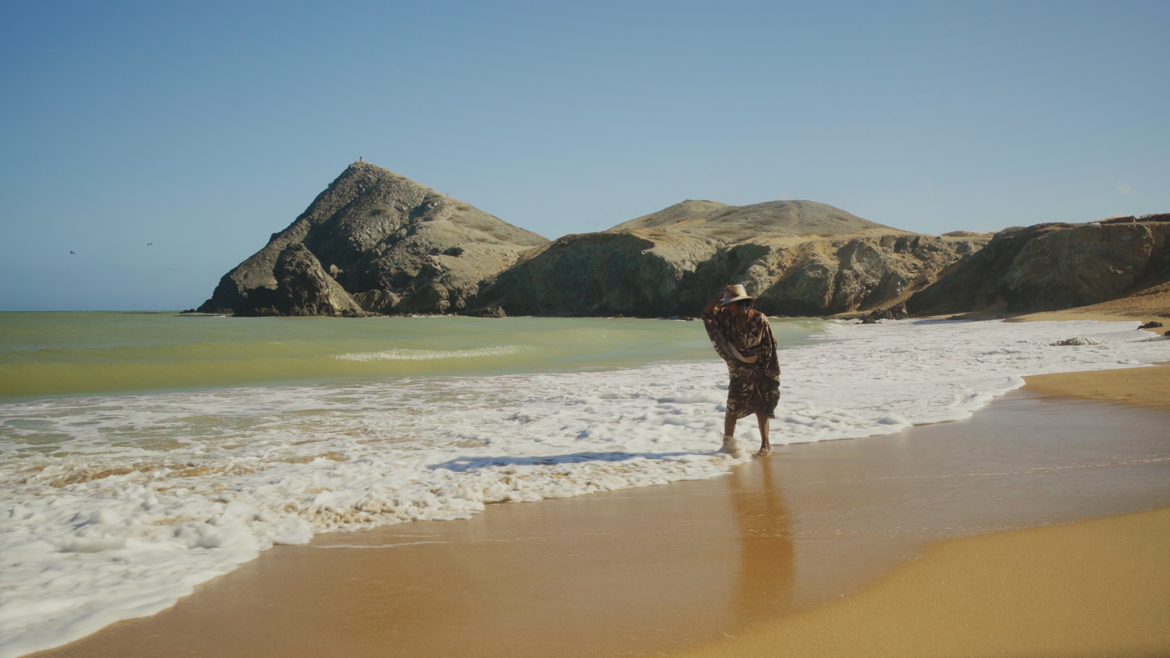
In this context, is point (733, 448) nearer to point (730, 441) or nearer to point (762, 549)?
point (730, 441)

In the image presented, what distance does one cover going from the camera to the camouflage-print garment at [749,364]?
5875 mm

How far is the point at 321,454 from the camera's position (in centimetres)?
603

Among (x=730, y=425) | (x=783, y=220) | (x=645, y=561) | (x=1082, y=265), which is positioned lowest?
(x=645, y=561)

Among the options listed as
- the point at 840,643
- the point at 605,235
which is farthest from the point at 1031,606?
the point at 605,235

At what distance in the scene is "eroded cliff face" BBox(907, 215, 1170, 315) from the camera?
30.0 metres

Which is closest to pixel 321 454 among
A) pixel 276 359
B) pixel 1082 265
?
pixel 276 359

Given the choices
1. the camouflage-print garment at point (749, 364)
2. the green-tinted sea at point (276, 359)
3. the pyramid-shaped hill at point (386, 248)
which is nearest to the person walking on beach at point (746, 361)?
the camouflage-print garment at point (749, 364)

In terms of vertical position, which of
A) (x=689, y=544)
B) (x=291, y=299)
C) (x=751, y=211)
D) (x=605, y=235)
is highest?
(x=751, y=211)

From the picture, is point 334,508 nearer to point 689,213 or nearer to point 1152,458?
point 1152,458

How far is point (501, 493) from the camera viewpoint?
471cm

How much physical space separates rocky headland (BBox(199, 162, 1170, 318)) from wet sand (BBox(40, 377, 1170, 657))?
3104cm

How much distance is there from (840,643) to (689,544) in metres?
1.20

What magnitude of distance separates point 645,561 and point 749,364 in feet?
9.41

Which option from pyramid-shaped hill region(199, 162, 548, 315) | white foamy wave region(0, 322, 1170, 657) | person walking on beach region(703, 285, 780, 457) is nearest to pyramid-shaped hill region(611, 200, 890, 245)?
pyramid-shaped hill region(199, 162, 548, 315)
